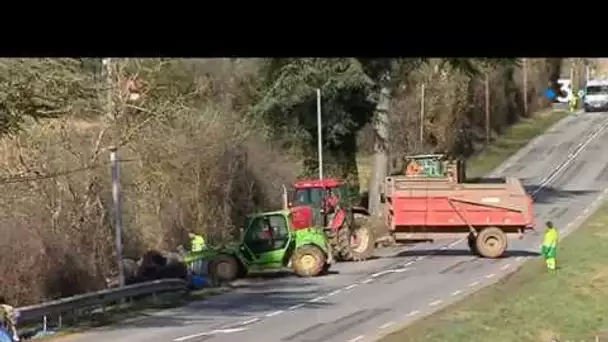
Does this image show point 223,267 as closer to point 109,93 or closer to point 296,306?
point 296,306

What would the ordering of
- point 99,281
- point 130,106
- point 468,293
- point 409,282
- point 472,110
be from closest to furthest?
point 468,293 < point 409,282 < point 99,281 < point 130,106 < point 472,110

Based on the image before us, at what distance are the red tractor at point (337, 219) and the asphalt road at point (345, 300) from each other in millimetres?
566

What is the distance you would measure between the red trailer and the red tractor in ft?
3.89

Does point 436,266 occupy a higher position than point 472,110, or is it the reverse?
point 472,110

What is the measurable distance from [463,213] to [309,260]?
483 centimetres

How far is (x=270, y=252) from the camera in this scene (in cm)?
3152

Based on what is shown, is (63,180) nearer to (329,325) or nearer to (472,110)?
(329,325)

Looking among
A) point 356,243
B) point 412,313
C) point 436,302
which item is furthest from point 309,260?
point 412,313

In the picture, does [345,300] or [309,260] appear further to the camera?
[309,260]

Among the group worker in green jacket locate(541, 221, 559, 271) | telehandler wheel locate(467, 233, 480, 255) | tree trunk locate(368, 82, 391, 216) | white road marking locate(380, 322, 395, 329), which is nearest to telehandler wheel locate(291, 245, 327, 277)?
telehandler wheel locate(467, 233, 480, 255)
